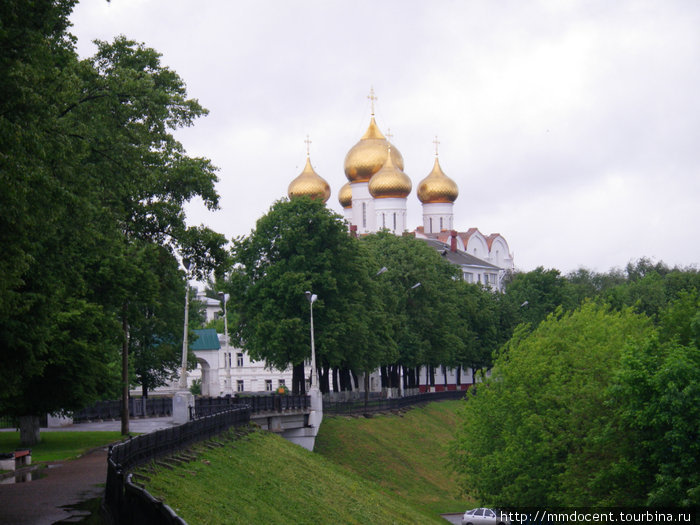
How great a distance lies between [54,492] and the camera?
72.3ft

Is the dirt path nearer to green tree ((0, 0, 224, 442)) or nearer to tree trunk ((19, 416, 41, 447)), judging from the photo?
green tree ((0, 0, 224, 442))

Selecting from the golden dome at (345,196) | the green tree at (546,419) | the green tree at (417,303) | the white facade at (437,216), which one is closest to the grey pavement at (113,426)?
the green tree at (546,419)

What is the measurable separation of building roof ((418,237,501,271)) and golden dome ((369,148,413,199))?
24.7ft

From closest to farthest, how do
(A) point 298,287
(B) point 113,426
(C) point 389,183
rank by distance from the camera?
(B) point 113,426 < (A) point 298,287 < (C) point 389,183

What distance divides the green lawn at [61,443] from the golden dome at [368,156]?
8679cm

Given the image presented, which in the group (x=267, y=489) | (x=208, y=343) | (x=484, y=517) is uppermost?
(x=208, y=343)

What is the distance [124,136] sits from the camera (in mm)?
29312

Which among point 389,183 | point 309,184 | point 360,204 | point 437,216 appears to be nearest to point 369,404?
point 389,183

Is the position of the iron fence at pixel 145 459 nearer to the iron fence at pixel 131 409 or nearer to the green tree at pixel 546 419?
the green tree at pixel 546 419

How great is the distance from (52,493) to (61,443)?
15445 mm

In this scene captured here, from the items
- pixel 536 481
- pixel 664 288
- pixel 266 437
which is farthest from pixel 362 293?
pixel 664 288

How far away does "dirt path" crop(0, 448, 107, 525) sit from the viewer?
18594mm

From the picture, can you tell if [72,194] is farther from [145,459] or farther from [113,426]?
[113,426]

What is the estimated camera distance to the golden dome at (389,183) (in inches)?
4835
